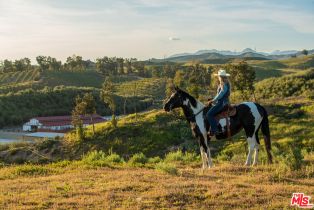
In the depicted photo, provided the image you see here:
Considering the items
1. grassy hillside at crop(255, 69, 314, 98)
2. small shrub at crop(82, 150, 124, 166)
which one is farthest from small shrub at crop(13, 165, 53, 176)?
grassy hillside at crop(255, 69, 314, 98)

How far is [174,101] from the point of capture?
14.8 m

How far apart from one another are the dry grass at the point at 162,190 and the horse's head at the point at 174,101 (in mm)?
2468

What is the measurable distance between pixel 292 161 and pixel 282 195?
125 inches

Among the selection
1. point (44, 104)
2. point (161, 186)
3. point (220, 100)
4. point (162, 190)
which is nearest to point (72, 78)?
point (44, 104)

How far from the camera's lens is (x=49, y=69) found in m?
173

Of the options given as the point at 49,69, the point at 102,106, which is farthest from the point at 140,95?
the point at 49,69

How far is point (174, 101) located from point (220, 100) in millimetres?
1684

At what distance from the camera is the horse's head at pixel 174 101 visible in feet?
48.4

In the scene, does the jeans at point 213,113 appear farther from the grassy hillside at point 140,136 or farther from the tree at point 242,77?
the tree at point 242,77

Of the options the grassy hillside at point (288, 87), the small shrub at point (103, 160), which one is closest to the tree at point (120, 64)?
the grassy hillside at point (288, 87)

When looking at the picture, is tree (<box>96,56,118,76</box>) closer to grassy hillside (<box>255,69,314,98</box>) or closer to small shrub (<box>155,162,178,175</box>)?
grassy hillside (<box>255,69,314,98</box>)

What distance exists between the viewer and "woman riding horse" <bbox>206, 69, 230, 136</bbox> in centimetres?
1402

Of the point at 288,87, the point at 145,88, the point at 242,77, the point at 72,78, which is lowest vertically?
the point at 145,88

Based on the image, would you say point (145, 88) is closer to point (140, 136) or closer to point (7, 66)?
point (7, 66)
